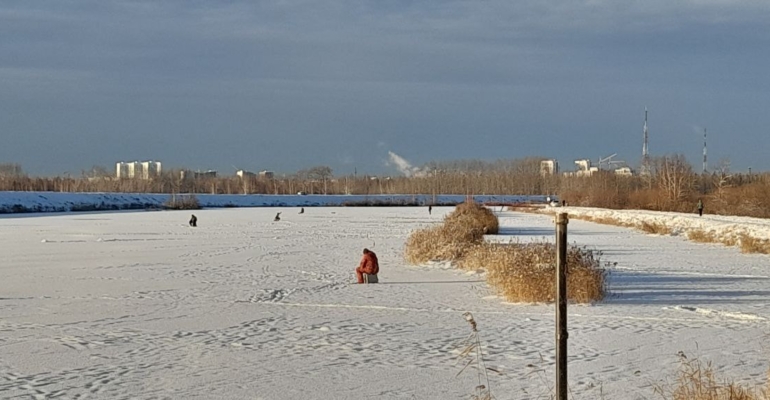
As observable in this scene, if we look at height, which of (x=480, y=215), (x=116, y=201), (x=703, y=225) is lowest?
(x=703, y=225)

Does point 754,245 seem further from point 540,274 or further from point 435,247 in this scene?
point 540,274

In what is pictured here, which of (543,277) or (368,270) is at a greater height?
(543,277)

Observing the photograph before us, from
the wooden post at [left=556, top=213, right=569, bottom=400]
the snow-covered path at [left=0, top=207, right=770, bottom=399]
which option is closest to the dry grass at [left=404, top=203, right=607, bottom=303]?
the snow-covered path at [left=0, top=207, right=770, bottom=399]

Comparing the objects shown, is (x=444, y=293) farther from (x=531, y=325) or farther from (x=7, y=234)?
(x=7, y=234)

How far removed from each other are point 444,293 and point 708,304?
15.4 ft

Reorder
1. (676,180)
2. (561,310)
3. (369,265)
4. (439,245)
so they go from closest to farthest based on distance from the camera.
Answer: (561,310) → (369,265) → (439,245) → (676,180)

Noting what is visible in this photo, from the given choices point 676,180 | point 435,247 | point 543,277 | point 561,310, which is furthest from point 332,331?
point 676,180

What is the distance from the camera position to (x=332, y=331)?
464 inches

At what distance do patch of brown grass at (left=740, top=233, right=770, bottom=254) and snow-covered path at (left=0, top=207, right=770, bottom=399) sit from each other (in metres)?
5.93

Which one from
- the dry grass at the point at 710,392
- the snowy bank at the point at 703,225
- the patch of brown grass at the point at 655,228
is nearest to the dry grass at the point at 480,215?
the patch of brown grass at the point at 655,228

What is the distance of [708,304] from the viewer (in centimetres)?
1411

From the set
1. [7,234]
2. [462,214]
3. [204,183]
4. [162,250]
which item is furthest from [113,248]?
[204,183]

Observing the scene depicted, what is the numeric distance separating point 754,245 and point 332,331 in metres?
20.3

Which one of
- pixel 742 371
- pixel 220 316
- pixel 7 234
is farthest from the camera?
pixel 7 234
